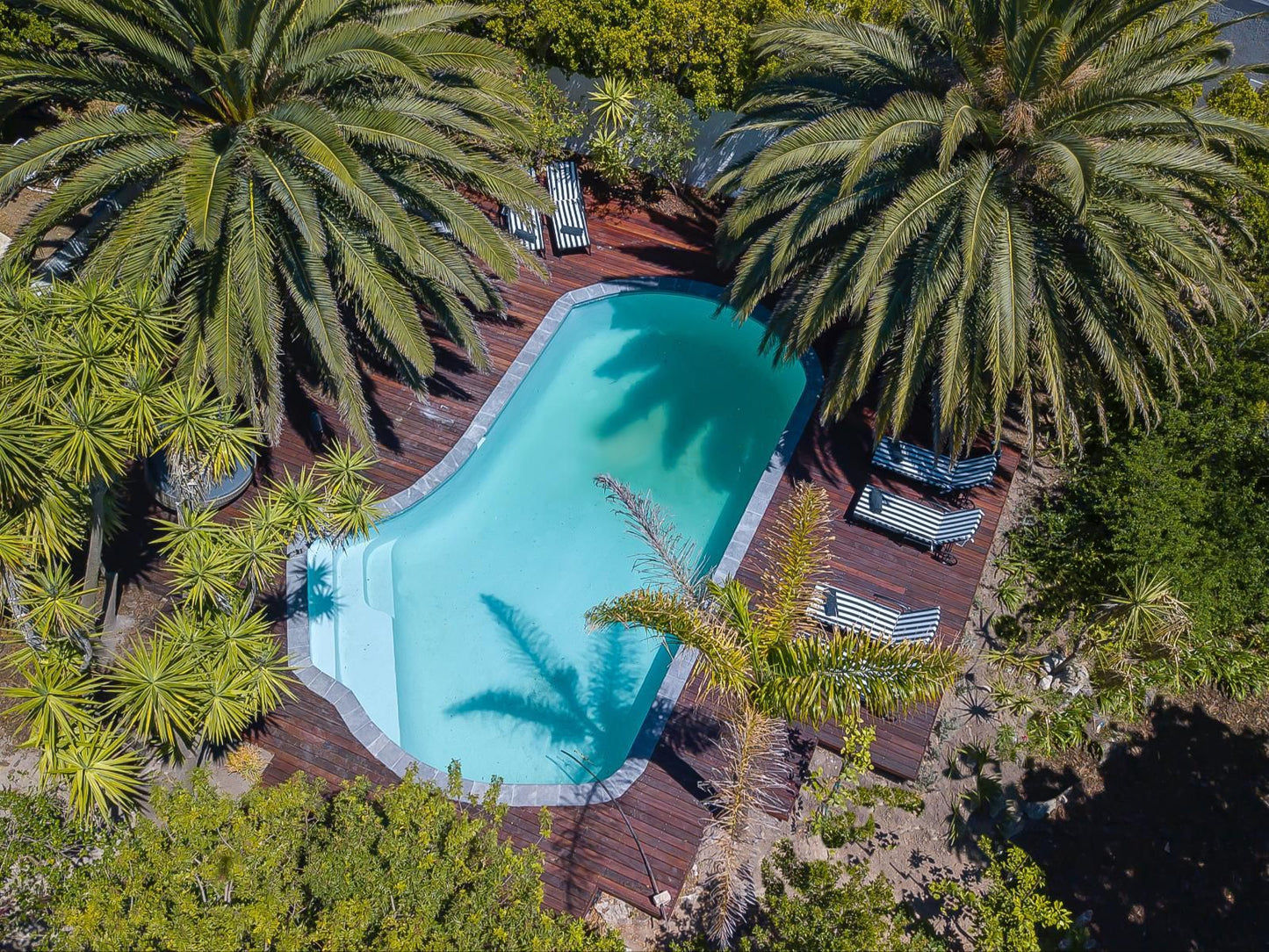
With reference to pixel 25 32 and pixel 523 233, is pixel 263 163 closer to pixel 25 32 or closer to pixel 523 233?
pixel 523 233

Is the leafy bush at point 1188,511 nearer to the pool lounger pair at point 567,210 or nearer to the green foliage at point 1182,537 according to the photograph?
the green foliage at point 1182,537

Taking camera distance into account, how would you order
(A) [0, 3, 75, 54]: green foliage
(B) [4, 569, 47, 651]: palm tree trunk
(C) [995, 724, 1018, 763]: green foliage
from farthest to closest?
(A) [0, 3, 75, 54]: green foliage, (C) [995, 724, 1018, 763]: green foliage, (B) [4, 569, 47, 651]: palm tree trunk

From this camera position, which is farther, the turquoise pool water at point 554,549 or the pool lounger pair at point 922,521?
the pool lounger pair at point 922,521

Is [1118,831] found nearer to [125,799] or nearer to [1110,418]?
[1110,418]

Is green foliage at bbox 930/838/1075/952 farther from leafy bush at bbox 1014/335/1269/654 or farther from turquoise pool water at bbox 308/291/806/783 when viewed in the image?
leafy bush at bbox 1014/335/1269/654

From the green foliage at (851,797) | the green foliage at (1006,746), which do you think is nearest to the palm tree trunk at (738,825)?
the green foliage at (851,797)

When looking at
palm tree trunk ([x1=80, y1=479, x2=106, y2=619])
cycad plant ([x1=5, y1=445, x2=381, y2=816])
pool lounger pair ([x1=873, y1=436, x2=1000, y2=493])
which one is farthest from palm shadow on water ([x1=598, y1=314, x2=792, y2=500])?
palm tree trunk ([x1=80, y1=479, x2=106, y2=619])
